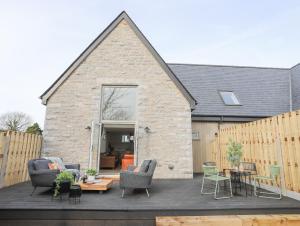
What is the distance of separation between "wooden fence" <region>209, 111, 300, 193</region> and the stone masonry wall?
2690 mm

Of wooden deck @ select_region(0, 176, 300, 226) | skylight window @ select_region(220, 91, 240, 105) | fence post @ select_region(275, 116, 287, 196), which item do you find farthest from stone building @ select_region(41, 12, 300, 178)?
wooden deck @ select_region(0, 176, 300, 226)

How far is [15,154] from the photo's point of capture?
22.4ft

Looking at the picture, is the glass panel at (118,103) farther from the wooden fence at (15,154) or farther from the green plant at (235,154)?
the green plant at (235,154)

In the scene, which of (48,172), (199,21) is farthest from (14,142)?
(199,21)

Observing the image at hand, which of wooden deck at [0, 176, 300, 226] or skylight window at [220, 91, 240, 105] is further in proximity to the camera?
skylight window at [220, 91, 240, 105]

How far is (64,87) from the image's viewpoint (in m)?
9.16

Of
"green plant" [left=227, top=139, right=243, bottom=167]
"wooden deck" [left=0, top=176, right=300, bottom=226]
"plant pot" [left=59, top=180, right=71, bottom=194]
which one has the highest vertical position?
"green plant" [left=227, top=139, right=243, bottom=167]

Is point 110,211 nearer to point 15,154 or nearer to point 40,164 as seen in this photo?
point 40,164

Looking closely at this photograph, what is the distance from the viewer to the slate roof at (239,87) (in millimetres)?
11602

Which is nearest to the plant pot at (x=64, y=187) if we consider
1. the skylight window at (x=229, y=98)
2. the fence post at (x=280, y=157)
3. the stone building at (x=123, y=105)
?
the stone building at (x=123, y=105)

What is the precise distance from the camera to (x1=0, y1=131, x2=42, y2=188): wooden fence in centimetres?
628

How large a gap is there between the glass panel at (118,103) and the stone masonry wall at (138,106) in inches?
12.0

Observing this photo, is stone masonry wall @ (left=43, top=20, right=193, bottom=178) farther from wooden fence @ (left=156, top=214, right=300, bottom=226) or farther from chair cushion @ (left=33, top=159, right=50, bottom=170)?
wooden fence @ (left=156, top=214, right=300, bottom=226)

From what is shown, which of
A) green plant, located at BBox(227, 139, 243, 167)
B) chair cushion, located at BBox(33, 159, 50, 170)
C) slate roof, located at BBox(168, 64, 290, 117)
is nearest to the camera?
chair cushion, located at BBox(33, 159, 50, 170)
